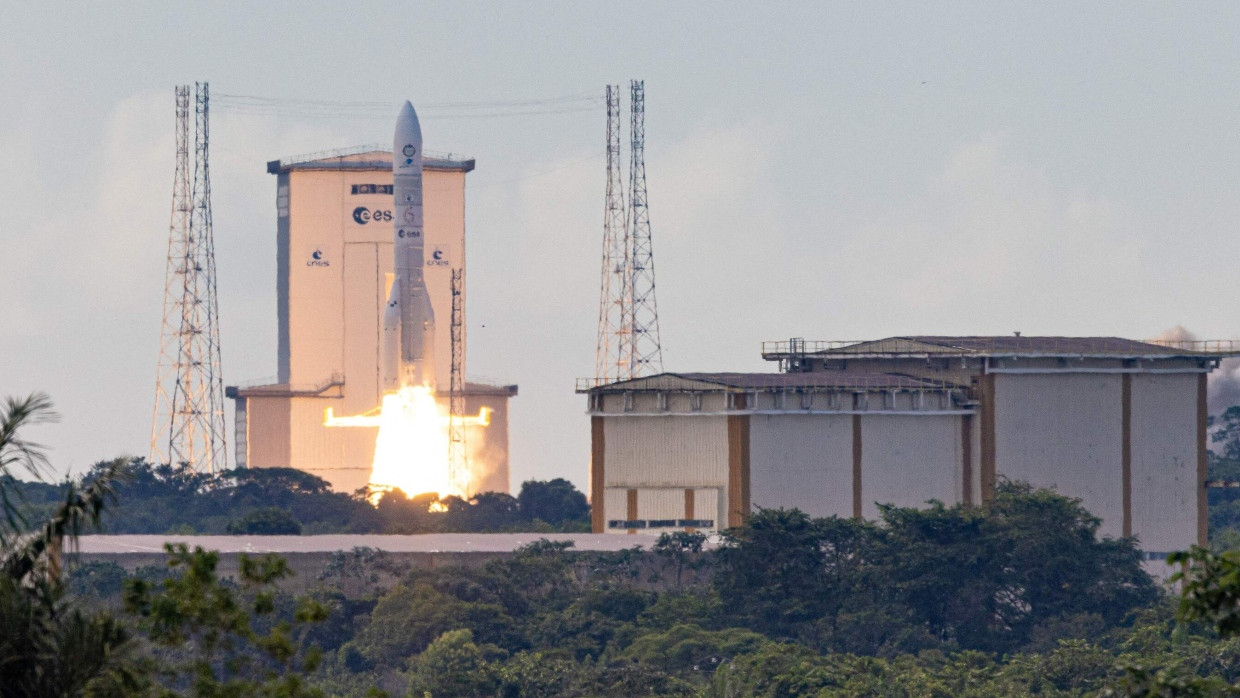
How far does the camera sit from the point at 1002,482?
102 metres

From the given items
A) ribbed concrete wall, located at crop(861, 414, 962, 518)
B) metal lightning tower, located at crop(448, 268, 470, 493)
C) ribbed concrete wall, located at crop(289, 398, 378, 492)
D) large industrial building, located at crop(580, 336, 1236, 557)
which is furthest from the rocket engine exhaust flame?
ribbed concrete wall, located at crop(861, 414, 962, 518)

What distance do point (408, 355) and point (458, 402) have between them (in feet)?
92.5

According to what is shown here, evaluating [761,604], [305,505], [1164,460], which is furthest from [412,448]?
[761,604]

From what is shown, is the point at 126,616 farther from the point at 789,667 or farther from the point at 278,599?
the point at 278,599

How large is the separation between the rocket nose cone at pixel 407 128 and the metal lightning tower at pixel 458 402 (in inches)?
367

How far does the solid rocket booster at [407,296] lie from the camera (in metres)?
132

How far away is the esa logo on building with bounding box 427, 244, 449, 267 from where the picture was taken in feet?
539

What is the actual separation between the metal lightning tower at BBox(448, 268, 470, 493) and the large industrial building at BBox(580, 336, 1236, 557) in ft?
108

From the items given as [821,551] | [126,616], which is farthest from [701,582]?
[126,616]

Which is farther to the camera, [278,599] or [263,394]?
[263,394]

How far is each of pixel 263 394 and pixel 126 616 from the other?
131986 mm

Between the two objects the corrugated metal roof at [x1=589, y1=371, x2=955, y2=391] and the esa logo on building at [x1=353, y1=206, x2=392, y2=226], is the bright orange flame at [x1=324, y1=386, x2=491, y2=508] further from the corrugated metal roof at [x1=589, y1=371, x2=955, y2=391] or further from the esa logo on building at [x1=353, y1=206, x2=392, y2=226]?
the corrugated metal roof at [x1=589, y1=371, x2=955, y2=391]

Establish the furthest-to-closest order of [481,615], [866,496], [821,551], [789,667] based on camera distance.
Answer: [866,496] → [821,551] → [481,615] → [789,667]

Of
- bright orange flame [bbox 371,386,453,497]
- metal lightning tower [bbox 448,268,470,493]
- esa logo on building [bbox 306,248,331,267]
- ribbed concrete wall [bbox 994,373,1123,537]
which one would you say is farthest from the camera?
esa logo on building [bbox 306,248,331,267]
